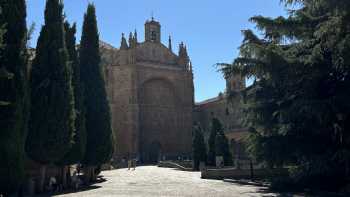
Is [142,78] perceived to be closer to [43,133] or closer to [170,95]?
[170,95]

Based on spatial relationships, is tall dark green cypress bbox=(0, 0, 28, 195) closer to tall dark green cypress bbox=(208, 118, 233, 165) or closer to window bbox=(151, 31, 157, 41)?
tall dark green cypress bbox=(208, 118, 233, 165)

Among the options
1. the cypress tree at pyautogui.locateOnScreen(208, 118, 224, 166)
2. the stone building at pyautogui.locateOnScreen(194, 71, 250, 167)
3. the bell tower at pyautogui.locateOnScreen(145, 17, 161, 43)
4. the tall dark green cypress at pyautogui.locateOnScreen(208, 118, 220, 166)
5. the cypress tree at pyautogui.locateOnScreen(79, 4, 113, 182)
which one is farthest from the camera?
the bell tower at pyautogui.locateOnScreen(145, 17, 161, 43)

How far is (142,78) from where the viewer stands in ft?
165

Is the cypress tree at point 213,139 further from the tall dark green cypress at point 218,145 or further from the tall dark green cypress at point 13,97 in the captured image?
the tall dark green cypress at point 13,97

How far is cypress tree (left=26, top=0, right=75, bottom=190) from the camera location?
48.1ft

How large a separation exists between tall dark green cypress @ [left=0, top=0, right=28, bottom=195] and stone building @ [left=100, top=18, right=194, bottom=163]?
34894mm

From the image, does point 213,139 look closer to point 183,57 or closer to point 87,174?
point 87,174

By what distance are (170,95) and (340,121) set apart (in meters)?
40.8

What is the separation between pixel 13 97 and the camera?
12359 mm

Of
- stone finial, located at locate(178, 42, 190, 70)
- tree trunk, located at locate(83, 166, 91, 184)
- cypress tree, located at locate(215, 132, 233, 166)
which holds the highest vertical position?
stone finial, located at locate(178, 42, 190, 70)

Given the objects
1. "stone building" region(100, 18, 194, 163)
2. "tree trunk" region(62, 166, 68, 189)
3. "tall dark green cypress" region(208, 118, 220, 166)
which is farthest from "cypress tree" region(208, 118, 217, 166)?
"stone building" region(100, 18, 194, 163)

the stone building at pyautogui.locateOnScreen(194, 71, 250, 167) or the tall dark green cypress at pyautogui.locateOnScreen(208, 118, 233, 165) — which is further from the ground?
the stone building at pyautogui.locateOnScreen(194, 71, 250, 167)

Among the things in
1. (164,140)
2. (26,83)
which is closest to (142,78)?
(164,140)

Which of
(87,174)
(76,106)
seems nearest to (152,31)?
(87,174)
